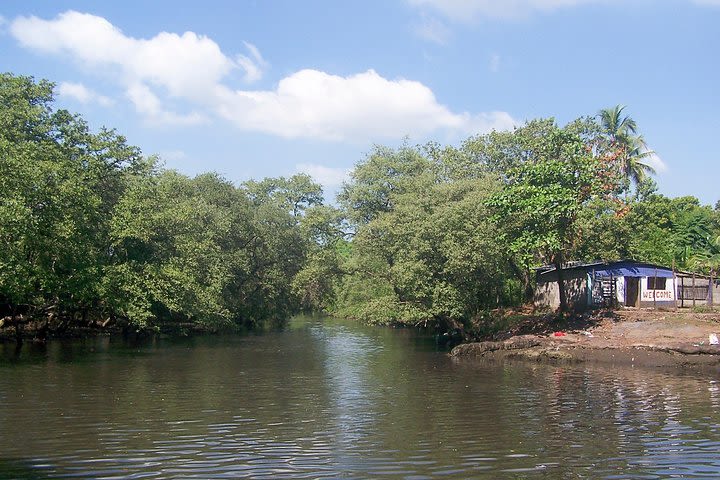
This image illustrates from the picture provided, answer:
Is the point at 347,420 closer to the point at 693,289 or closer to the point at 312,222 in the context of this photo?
the point at 693,289

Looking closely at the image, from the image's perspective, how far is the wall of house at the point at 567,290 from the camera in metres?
46.0

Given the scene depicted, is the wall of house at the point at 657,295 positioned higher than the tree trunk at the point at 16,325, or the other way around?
the wall of house at the point at 657,295

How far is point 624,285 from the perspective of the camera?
44781mm

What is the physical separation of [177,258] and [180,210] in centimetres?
394

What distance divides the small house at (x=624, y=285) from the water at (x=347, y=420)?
11.6 m

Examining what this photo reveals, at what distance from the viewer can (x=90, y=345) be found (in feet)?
140

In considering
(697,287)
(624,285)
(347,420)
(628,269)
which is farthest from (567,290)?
(347,420)

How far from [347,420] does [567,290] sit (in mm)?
32137

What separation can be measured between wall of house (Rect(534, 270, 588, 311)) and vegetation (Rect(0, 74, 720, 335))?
1426 millimetres

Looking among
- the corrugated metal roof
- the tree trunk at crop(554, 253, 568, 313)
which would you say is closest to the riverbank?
the tree trunk at crop(554, 253, 568, 313)

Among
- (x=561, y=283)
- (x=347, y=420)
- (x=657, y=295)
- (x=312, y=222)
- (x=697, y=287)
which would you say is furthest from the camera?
(x=312, y=222)

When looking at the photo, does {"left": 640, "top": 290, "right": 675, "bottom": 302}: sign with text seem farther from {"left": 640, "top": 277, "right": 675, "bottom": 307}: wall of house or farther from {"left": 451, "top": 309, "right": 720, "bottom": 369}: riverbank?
{"left": 451, "top": 309, "right": 720, "bottom": 369}: riverbank

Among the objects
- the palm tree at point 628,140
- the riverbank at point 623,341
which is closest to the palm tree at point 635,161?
the palm tree at point 628,140

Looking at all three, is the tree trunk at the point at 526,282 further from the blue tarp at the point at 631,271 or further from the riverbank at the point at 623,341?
the riverbank at the point at 623,341
